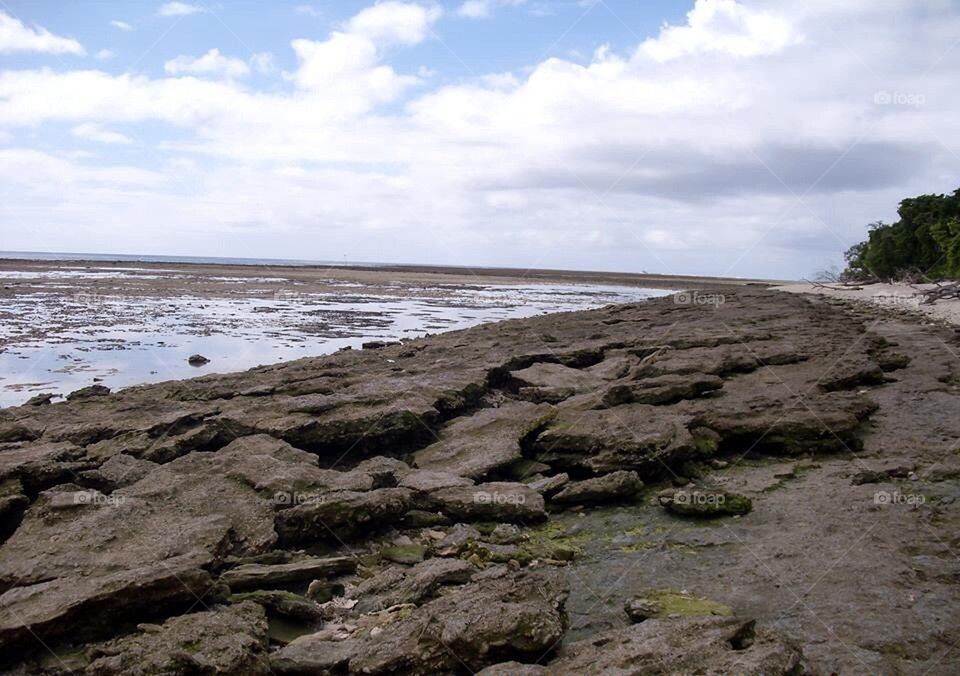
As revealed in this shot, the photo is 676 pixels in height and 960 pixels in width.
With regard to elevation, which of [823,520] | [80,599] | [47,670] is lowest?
[47,670]

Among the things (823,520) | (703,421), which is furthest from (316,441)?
(823,520)

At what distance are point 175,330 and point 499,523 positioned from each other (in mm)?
24869

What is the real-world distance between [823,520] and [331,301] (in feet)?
147

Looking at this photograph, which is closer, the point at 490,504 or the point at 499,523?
the point at 499,523

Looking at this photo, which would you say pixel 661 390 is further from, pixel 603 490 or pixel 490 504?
pixel 490 504

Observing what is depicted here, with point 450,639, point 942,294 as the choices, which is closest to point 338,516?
point 450,639

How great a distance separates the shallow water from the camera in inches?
796

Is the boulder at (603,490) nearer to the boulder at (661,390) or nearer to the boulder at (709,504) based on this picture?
the boulder at (709,504)

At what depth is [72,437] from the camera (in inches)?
453

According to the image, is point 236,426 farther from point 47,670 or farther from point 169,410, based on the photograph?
point 47,670

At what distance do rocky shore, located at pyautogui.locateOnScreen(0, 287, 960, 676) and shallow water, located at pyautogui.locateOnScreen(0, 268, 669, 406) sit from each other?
6.20m

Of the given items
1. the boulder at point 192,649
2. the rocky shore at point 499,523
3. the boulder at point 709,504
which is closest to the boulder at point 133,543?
the rocky shore at point 499,523

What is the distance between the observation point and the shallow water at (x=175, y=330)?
2022cm

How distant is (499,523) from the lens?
8.94 m
